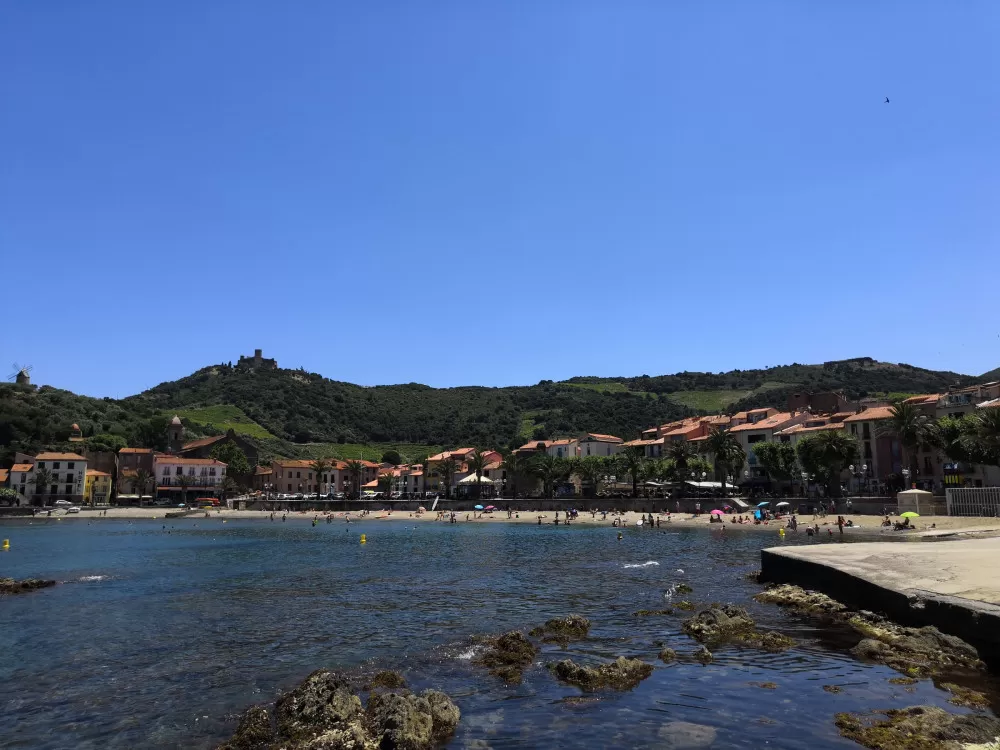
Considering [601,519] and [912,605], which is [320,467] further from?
[912,605]

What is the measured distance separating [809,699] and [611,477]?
9584 centimetres

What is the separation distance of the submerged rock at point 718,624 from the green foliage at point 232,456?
416ft

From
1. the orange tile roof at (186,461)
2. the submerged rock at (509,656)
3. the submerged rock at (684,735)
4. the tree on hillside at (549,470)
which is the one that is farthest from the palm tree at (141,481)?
the submerged rock at (684,735)

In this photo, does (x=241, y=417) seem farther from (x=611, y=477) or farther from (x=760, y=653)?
(x=760, y=653)

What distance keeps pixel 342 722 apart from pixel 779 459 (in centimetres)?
7853

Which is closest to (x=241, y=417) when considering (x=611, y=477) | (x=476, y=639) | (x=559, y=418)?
(x=559, y=418)

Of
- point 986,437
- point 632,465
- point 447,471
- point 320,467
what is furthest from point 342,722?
point 320,467

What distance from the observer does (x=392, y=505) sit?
112m

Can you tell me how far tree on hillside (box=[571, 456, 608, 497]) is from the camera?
10700cm

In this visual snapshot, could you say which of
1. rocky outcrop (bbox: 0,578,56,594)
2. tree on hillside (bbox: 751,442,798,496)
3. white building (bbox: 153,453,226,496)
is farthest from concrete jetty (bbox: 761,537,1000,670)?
white building (bbox: 153,453,226,496)

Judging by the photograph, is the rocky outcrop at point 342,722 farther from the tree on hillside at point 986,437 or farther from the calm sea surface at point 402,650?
the tree on hillside at point 986,437

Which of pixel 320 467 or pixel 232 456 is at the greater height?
pixel 232 456

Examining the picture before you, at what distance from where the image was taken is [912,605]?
17.7 meters

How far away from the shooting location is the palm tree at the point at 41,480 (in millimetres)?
113262
